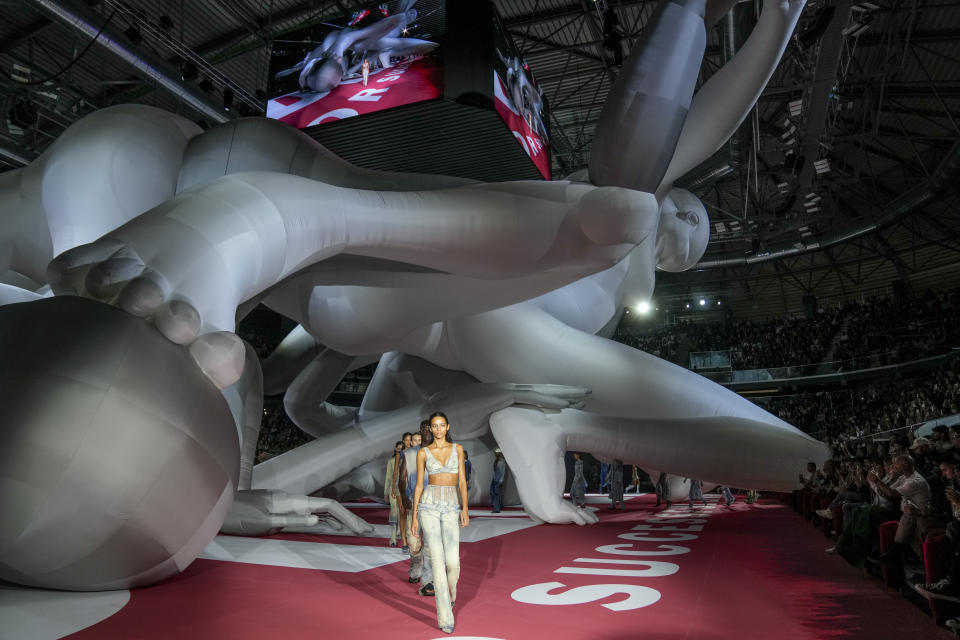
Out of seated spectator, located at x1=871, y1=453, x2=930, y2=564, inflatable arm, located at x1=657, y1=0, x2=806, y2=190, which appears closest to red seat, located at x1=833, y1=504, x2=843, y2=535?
seated spectator, located at x1=871, y1=453, x2=930, y2=564

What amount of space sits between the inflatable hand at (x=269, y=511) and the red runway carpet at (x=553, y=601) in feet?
1.20

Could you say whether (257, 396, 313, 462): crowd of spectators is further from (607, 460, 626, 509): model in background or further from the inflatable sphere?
the inflatable sphere

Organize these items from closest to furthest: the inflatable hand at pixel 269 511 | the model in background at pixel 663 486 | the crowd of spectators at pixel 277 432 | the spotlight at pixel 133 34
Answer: the inflatable hand at pixel 269 511, the spotlight at pixel 133 34, the model in background at pixel 663 486, the crowd of spectators at pixel 277 432

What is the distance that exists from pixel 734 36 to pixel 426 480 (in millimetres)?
10218

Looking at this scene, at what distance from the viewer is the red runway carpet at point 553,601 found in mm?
2887

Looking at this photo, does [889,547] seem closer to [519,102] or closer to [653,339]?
[519,102]

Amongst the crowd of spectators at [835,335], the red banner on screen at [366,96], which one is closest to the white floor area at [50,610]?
the red banner on screen at [366,96]

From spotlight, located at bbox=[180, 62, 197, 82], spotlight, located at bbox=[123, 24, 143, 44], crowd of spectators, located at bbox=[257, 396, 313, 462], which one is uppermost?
spotlight, located at bbox=[180, 62, 197, 82]

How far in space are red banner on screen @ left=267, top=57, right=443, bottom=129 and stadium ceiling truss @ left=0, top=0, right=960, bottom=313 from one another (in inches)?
102

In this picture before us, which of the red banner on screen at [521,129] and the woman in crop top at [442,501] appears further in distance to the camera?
the red banner on screen at [521,129]

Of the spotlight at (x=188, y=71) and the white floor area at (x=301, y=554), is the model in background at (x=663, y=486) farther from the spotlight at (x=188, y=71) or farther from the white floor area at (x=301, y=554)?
the spotlight at (x=188, y=71)

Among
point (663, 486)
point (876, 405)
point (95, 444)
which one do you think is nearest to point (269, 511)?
point (95, 444)

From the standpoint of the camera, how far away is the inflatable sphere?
252 cm

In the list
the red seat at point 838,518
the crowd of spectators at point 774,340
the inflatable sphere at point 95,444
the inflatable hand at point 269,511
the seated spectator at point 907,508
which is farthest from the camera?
the crowd of spectators at point 774,340
